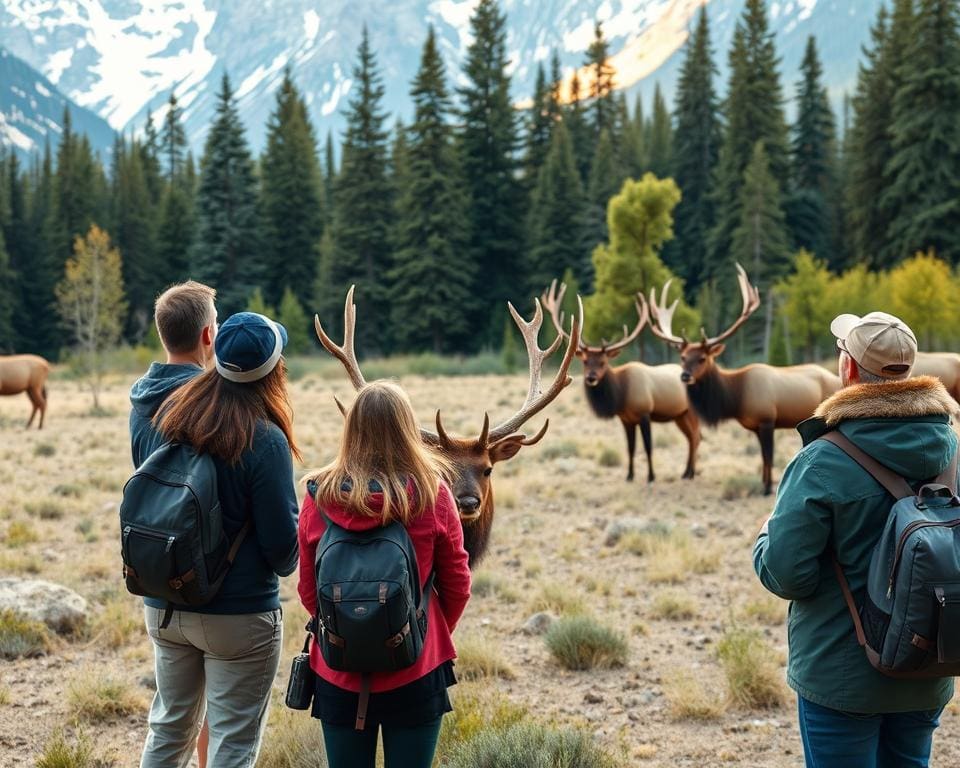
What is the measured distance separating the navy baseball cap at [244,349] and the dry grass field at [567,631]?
2112 millimetres

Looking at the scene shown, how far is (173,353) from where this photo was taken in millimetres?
3586

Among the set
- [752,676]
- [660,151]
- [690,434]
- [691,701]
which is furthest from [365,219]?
[691,701]

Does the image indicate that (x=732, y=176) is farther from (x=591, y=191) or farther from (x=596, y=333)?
(x=596, y=333)

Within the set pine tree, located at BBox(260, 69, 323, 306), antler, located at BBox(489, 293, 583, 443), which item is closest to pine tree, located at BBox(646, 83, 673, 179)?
pine tree, located at BBox(260, 69, 323, 306)

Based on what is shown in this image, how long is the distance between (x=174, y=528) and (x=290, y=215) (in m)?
48.5

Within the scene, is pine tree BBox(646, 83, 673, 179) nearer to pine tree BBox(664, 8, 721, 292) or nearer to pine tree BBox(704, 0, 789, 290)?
pine tree BBox(664, 8, 721, 292)

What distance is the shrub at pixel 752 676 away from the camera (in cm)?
547

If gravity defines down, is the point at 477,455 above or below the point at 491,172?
below

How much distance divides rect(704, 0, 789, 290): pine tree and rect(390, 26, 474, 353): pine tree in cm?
1190

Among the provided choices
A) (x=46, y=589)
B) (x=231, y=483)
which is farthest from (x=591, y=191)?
(x=231, y=483)

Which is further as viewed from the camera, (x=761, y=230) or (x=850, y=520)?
(x=761, y=230)

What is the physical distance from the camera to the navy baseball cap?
10.4 ft

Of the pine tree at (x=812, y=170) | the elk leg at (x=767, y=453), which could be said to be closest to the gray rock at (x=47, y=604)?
the elk leg at (x=767, y=453)

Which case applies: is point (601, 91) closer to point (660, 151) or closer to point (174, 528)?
point (660, 151)
